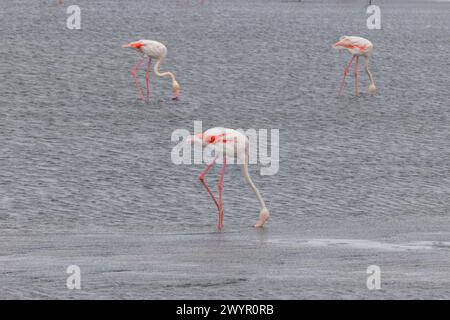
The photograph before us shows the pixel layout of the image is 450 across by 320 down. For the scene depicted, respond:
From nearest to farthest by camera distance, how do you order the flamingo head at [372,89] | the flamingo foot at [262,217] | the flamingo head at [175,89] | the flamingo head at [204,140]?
1. the flamingo foot at [262,217]
2. the flamingo head at [204,140]
3. the flamingo head at [175,89]
4. the flamingo head at [372,89]

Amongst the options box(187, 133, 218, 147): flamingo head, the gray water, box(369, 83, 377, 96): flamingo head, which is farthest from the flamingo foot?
box(369, 83, 377, 96): flamingo head

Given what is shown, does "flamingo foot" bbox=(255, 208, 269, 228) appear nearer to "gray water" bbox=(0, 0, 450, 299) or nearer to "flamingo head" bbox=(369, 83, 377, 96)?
"gray water" bbox=(0, 0, 450, 299)

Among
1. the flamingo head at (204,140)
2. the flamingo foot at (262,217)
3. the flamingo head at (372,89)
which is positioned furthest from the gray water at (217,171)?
the flamingo head at (204,140)

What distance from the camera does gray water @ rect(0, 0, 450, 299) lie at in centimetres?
1202

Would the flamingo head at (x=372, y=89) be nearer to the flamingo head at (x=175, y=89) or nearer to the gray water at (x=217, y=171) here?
the gray water at (x=217, y=171)

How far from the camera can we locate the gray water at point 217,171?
12023 millimetres

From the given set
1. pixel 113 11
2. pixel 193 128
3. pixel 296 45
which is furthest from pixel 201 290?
pixel 113 11

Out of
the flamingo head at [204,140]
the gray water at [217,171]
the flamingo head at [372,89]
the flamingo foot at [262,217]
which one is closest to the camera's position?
the gray water at [217,171]

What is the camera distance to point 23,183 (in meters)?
→ 16.8

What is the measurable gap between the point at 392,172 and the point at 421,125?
15.9 feet

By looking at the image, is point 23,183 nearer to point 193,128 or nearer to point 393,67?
point 193,128

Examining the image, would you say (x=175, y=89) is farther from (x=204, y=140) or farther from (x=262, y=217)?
(x=262, y=217)

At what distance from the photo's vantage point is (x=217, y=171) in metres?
18.2
